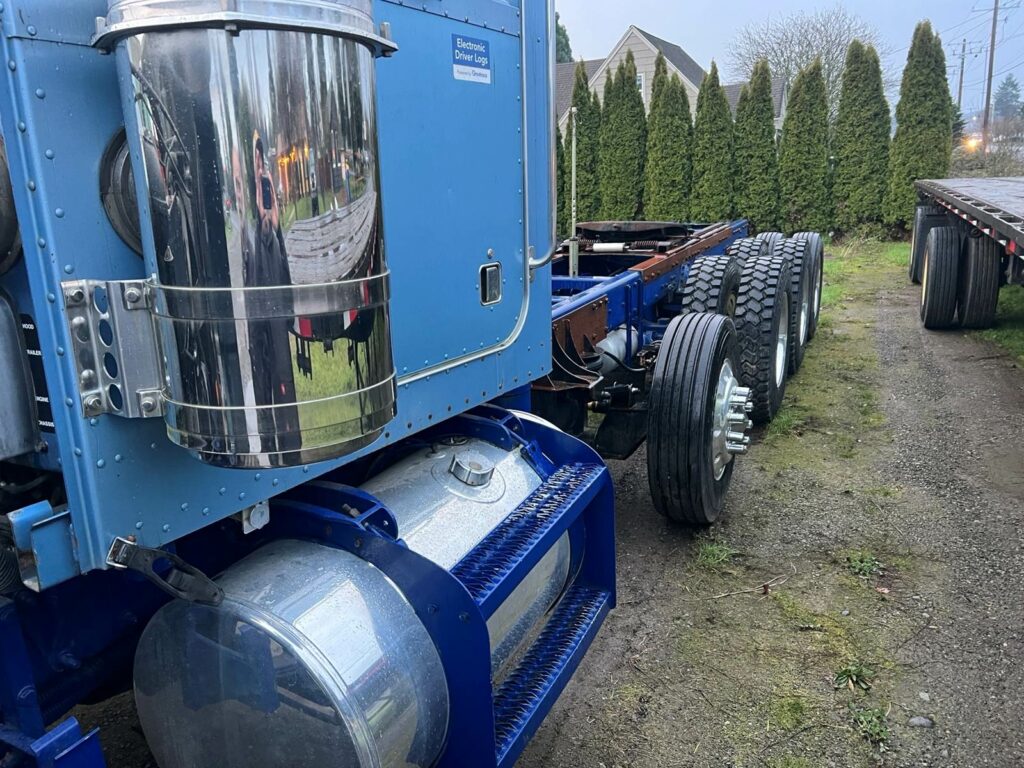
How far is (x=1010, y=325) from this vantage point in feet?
28.4

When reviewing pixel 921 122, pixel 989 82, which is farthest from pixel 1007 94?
pixel 921 122

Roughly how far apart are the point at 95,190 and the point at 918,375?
7033 mm

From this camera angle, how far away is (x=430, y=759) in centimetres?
190

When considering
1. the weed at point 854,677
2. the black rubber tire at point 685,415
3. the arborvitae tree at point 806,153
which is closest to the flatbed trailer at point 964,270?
the black rubber tire at point 685,415

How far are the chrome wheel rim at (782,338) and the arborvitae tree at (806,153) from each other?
1148 cm

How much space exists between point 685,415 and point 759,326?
1772mm

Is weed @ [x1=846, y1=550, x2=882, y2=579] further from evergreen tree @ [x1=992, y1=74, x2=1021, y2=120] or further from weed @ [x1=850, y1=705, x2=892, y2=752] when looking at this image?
evergreen tree @ [x1=992, y1=74, x2=1021, y2=120]

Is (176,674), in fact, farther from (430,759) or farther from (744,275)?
(744,275)

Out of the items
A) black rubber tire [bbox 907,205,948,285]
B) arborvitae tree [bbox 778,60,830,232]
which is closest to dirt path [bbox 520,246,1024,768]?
black rubber tire [bbox 907,205,948,285]

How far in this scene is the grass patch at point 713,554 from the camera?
388cm

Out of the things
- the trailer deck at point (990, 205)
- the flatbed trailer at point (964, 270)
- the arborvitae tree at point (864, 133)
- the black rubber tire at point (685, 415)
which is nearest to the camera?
the black rubber tire at point (685, 415)

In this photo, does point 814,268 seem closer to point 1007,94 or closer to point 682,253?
point 682,253

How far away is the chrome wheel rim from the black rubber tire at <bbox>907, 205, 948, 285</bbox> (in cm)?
520

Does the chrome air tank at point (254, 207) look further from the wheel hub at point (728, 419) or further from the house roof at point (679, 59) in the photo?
the house roof at point (679, 59)
